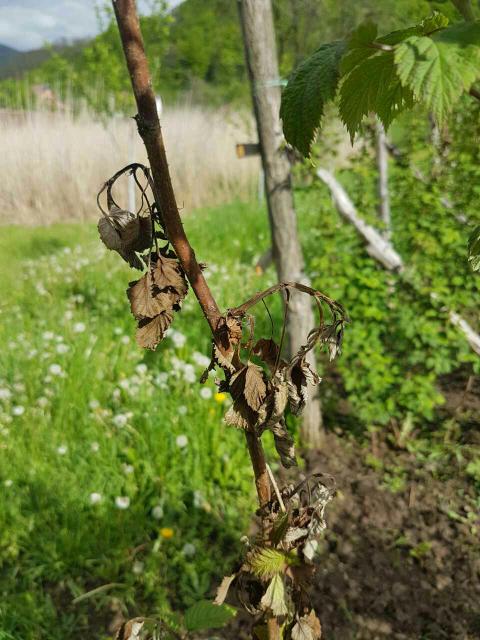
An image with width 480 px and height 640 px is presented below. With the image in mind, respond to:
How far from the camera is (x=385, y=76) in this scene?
56cm

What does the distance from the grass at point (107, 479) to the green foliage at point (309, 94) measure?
43.1 inches

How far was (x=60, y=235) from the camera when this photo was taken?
239 inches

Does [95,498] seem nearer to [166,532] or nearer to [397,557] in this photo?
[166,532]

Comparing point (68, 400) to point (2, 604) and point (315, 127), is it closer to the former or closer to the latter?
point (2, 604)

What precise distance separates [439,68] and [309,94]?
122 millimetres

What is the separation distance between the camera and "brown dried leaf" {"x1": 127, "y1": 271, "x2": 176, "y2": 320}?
609mm

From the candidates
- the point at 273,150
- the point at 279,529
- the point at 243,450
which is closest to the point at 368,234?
the point at 273,150

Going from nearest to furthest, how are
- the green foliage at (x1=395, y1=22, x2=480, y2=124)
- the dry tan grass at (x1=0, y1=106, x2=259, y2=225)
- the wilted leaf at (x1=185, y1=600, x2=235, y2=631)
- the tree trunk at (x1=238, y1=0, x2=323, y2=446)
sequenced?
the green foliage at (x1=395, y1=22, x2=480, y2=124)
the wilted leaf at (x1=185, y1=600, x2=235, y2=631)
the tree trunk at (x1=238, y1=0, x2=323, y2=446)
the dry tan grass at (x1=0, y1=106, x2=259, y2=225)

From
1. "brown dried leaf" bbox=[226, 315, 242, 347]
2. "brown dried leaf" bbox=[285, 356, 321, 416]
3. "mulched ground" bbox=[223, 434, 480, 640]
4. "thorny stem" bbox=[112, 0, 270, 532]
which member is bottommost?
"mulched ground" bbox=[223, 434, 480, 640]

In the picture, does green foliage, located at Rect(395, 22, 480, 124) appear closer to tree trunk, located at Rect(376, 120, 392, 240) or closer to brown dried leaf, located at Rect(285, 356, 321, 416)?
brown dried leaf, located at Rect(285, 356, 321, 416)

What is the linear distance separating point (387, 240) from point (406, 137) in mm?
599

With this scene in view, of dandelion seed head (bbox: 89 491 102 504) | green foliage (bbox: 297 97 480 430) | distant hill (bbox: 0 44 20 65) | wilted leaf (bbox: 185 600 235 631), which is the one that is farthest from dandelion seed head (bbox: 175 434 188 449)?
distant hill (bbox: 0 44 20 65)

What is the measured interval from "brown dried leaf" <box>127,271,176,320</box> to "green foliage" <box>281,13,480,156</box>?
22 centimetres

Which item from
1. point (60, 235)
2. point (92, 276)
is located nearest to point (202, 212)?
point (60, 235)
